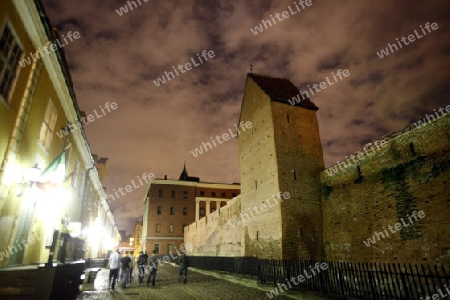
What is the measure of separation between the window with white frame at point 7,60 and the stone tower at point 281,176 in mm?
12184

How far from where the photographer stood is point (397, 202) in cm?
1071

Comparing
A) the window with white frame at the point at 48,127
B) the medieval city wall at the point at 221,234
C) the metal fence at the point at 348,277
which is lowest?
the metal fence at the point at 348,277

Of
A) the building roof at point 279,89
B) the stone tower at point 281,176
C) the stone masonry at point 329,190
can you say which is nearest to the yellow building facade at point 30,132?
the stone tower at point 281,176

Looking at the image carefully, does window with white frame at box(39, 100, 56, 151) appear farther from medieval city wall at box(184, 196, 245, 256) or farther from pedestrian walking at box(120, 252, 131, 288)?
medieval city wall at box(184, 196, 245, 256)

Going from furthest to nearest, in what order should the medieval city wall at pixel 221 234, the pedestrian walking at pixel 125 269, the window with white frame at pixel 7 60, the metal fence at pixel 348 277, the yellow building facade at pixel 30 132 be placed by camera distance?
the medieval city wall at pixel 221 234 < the pedestrian walking at pixel 125 269 < the metal fence at pixel 348 277 < the yellow building facade at pixel 30 132 < the window with white frame at pixel 7 60

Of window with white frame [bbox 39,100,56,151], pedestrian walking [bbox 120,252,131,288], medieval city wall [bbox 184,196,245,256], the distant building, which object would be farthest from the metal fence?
the distant building

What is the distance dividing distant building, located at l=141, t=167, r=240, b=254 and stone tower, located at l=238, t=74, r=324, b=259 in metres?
28.6

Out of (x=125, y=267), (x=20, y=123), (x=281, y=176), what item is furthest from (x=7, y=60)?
(x=281, y=176)

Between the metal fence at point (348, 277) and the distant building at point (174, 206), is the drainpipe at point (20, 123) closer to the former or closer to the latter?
the metal fence at point (348, 277)

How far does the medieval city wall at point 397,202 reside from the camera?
9.27 m

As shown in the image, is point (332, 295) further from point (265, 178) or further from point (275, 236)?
point (265, 178)

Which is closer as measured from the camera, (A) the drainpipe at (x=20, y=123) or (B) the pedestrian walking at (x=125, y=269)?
(A) the drainpipe at (x=20, y=123)

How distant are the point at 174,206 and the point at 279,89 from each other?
3316 cm

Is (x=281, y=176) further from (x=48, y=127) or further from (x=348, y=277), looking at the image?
(x=48, y=127)
